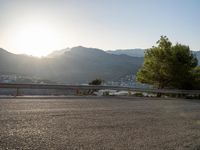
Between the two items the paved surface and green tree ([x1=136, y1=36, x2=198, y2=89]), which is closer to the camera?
the paved surface

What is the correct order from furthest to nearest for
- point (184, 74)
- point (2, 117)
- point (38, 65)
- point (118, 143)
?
point (38, 65)
point (184, 74)
point (2, 117)
point (118, 143)

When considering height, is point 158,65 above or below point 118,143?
above

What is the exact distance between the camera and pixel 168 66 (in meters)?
44.7

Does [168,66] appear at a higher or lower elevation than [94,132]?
higher

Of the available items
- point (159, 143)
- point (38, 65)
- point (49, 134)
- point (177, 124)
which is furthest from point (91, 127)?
point (38, 65)

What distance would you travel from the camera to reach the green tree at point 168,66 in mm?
44750

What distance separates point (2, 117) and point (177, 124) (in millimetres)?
5948

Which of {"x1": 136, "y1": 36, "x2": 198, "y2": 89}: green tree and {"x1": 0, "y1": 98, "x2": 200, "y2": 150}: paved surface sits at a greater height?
{"x1": 136, "y1": 36, "x2": 198, "y2": 89}: green tree

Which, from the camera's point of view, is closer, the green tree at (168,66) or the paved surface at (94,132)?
the paved surface at (94,132)

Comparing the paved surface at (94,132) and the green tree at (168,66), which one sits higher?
the green tree at (168,66)

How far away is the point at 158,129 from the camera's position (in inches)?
430

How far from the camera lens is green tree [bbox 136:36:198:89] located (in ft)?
147

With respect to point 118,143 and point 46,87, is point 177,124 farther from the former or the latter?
point 46,87

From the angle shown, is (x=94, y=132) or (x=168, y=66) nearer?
(x=94, y=132)
